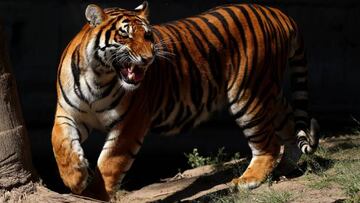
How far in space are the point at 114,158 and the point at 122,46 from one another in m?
0.86

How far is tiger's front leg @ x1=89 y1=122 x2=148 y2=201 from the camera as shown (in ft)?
19.6

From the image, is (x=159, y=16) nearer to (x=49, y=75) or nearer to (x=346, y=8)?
(x=49, y=75)

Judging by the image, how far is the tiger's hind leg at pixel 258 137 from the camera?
6.74m

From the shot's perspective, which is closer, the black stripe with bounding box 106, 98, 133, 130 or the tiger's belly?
the black stripe with bounding box 106, 98, 133, 130

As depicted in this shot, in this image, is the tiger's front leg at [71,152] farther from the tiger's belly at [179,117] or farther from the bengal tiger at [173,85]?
the tiger's belly at [179,117]

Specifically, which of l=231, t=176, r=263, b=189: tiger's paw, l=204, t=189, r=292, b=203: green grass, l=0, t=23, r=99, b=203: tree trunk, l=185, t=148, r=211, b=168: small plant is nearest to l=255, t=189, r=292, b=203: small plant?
l=204, t=189, r=292, b=203: green grass

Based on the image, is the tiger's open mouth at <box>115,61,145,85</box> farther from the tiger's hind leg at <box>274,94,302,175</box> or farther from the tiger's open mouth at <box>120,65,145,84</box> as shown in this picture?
the tiger's hind leg at <box>274,94,302,175</box>

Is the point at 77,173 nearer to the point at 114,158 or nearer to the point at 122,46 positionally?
the point at 114,158

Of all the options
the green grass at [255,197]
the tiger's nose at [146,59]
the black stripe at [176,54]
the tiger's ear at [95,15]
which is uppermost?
the tiger's ear at [95,15]

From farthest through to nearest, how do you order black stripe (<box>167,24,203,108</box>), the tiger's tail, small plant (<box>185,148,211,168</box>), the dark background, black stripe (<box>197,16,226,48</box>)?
the dark background, small plant (<box>185,148,211,168</box>), the tiger's tail, black stripe (<box>197,16,226,48</box>), black stripe (<box>167,24,203,108</box>)

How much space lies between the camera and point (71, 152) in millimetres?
5910

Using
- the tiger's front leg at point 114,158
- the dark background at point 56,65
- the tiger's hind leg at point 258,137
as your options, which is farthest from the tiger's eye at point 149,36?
the dark background at point 56,65

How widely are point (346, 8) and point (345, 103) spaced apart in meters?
1.14

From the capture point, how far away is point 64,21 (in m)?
9.32
